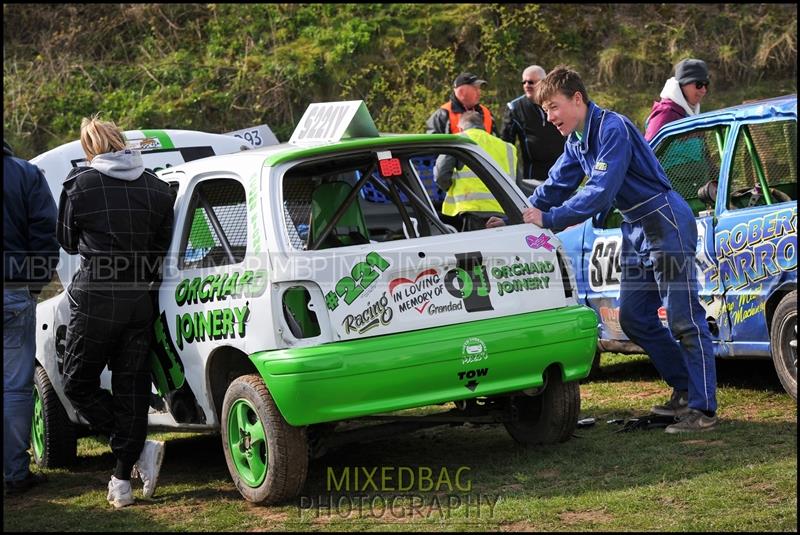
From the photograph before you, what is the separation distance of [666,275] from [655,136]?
1849mm

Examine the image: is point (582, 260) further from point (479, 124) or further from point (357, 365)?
point (357, 365)

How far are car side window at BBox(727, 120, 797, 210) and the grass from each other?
128cm

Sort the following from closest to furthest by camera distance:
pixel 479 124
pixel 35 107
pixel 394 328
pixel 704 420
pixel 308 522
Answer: pixel 308 522, pixel 394 328, pixel 704 420, pixel 479 124, pixel 35 107

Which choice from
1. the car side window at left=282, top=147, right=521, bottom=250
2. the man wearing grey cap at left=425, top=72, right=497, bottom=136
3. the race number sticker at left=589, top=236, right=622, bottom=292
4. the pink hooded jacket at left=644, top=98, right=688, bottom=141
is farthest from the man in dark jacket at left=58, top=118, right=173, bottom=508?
the man wearing grey cap at left=425, top=72, right=497, bottom=136

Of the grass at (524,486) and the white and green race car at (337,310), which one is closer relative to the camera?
the grass at (524,486)

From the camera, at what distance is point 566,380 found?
6.34m

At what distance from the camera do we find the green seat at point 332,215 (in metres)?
6.52

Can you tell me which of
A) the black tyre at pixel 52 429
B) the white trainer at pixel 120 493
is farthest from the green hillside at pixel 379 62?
the white trainer at pixel 120 493

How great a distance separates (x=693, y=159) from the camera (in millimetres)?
8164

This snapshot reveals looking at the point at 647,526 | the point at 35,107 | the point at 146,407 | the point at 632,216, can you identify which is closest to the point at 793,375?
the point at 632,216

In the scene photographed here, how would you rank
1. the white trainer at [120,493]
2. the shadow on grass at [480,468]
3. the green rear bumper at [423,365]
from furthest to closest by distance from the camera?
the white trainer at [120,493]
the shadow on grass at [480,468]
the green rear bumper at [423,365]

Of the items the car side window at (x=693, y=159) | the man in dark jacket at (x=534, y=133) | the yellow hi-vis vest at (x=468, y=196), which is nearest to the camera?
the car side window at (x=693, y=159)

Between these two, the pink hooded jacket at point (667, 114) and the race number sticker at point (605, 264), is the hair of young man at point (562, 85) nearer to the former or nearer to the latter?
the race number sticker at point (605, 264)

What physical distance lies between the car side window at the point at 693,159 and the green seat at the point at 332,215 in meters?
2.55
